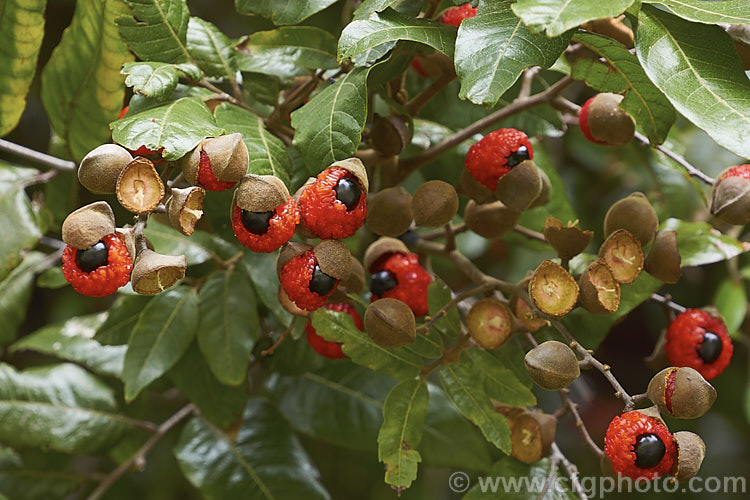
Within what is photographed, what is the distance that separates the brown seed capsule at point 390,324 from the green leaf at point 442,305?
2.3 inches

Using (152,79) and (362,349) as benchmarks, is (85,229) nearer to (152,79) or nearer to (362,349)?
(152,79)

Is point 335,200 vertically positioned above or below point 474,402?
above

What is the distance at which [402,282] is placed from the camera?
0.71 meters

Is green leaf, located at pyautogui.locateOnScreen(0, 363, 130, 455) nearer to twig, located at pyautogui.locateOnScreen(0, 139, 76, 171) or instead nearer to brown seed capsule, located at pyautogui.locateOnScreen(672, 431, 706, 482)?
twig, located at pyautogui.locateOnScreen(0, 139, 76, 171)

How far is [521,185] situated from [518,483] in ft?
0.97

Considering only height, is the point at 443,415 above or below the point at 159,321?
below

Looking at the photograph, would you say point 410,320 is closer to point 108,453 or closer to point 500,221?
point 500,221

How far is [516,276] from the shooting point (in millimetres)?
1186

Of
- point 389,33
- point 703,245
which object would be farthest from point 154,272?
point 703,245

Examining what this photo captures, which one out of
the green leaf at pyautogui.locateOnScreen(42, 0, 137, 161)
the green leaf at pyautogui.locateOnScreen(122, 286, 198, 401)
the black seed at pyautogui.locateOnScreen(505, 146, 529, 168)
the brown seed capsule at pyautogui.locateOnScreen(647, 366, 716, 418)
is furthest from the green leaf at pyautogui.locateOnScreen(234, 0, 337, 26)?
the brown seed capsule at pyautogui.locateOnScreen(647, 366, 716, 418)

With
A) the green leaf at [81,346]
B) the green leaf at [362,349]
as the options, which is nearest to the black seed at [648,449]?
the green leaf at [362,349]

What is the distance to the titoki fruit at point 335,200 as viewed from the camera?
1.78 ft

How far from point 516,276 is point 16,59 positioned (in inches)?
31.2

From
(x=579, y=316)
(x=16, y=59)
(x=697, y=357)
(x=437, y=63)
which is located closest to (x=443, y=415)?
(x=579, y=316)
